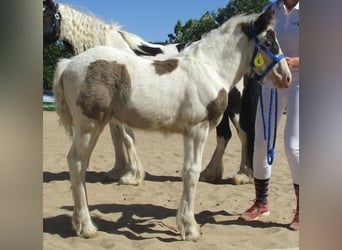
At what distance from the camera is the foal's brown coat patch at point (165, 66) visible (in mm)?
2859

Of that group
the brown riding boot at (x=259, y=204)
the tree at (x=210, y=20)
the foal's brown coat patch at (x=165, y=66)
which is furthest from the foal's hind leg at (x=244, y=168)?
the tree at (x=210, y=20)

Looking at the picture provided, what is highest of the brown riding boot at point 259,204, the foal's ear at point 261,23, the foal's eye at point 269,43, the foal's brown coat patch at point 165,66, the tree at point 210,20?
the tree at point 210,20

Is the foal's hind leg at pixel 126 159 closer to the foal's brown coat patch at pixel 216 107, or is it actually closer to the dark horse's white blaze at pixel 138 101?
the dark horse's white blaze at pixel 138 101

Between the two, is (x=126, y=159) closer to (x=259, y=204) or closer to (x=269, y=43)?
(x=259, y=204)

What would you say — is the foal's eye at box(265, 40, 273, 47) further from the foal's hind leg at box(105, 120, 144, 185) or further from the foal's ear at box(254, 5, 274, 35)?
the foal's hind leg at box(105, 120, 144, 185)

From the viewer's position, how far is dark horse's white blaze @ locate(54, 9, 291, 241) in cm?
270

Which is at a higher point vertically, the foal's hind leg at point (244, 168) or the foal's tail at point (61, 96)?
the foal's tail at point (61, 96)

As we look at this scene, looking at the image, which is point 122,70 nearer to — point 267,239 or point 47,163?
point 267,239

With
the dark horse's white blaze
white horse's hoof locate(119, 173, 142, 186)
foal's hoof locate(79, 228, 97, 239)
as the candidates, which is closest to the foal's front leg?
the dark horse's white blaze

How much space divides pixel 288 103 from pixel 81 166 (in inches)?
58.8

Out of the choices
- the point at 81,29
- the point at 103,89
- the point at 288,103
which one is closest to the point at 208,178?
the point at 288,103

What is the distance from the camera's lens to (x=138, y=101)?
2754mm

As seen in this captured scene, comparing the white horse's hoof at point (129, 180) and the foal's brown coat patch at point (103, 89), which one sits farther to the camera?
the white horse's hoof at point (129, 180)

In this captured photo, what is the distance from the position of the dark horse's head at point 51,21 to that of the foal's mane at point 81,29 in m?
0.06
